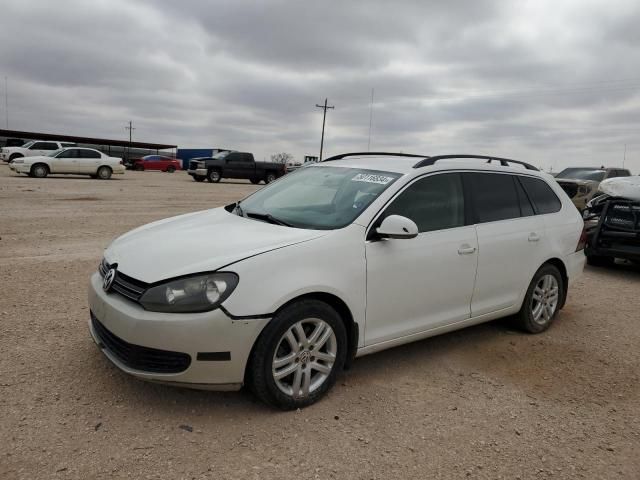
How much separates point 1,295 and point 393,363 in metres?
3.87

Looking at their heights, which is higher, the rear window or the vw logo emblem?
the rear window

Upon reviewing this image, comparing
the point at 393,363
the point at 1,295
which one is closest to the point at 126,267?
the point at 393,363

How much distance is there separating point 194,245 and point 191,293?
1.54 ft

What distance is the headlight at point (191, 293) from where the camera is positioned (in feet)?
9.33

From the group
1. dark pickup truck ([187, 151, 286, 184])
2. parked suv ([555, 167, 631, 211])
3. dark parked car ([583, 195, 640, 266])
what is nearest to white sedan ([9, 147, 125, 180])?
dark pickup truck ([187, 151, 286, 184])

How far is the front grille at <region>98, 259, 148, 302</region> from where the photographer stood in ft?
9.70

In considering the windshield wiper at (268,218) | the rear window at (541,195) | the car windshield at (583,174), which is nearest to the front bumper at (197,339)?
the windshield wiper at (268,218)

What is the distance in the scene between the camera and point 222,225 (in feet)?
12.2

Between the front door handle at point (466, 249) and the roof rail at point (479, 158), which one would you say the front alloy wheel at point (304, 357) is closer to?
the front door handle at point (466, 249)

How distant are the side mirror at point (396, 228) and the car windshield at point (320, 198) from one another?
22 cm

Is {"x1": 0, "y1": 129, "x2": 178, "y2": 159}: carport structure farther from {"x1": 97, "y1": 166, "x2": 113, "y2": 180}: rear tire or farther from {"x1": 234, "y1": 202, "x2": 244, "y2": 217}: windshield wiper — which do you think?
{"x1": 234, "y1": 202, "x2": 244, "y2": 217}: windshield wiper

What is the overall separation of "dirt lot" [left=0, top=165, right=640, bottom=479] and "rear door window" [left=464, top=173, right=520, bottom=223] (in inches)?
45.6

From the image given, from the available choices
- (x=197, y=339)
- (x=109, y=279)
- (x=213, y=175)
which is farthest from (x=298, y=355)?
(x=213, y=175)

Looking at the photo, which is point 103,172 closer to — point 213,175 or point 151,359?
point 213,175
